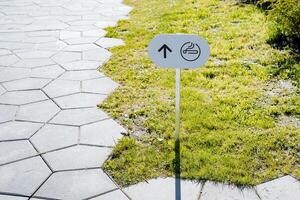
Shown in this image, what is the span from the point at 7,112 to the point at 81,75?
129cm

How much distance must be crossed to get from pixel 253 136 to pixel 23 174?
224 cm

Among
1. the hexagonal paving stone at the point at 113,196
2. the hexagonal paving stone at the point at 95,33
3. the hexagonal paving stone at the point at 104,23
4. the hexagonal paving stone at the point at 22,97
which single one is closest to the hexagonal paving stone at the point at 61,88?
the hexagonal paving stone at the point at 22,97

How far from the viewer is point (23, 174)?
3383mm

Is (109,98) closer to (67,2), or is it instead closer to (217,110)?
(217,110)

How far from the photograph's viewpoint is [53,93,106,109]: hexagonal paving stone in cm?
459

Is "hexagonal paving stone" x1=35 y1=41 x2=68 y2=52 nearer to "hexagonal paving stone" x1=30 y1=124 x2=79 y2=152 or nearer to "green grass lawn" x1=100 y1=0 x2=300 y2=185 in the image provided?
"green grass lawn" x1=100 y1=0 x2=300 y2=185

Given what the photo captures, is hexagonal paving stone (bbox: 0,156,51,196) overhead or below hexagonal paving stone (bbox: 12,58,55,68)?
below

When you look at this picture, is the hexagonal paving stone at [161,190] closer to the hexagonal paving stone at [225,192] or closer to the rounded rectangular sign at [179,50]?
the hexagonal paving stone at [225,192]

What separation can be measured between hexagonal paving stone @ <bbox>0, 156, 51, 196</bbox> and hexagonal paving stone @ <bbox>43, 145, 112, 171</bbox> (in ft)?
0.34

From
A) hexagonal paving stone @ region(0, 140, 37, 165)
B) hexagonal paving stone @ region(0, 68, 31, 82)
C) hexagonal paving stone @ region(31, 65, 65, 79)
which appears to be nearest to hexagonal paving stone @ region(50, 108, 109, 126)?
hexagonal paving stone @ region(0, 140, 37, 165)

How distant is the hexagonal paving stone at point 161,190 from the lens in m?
3.07

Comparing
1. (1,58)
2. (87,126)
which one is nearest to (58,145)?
(87,126)

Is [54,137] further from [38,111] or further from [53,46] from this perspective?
[53,46]

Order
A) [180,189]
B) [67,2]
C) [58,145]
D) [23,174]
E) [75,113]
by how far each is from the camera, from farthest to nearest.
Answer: [67,2] < [75,113] < [58,145] < [23,174] < [180,189]
